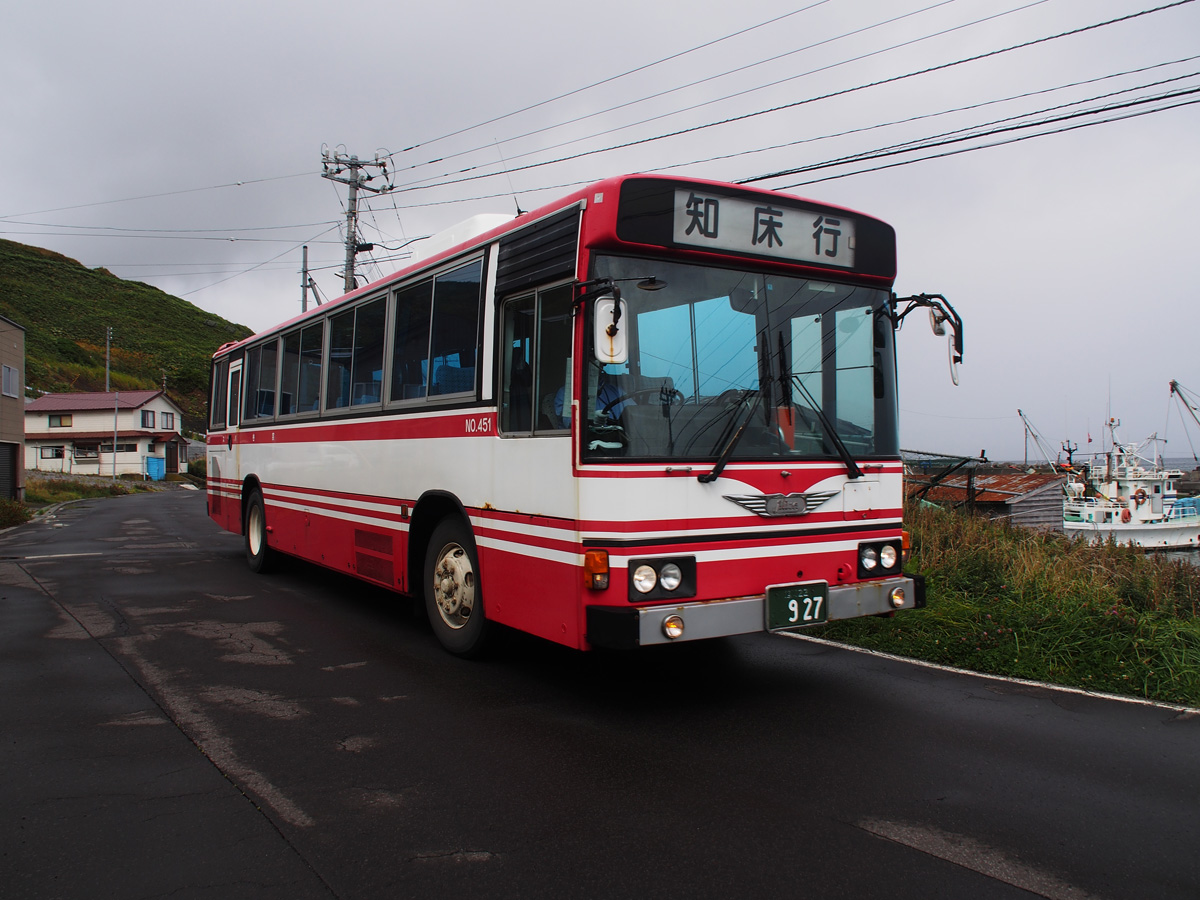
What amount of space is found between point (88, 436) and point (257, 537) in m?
58.6

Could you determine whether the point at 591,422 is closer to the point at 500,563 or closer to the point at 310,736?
the point at 500,563

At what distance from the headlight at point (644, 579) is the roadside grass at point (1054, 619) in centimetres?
325

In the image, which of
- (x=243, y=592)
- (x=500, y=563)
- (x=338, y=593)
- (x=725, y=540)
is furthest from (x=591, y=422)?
(x=243, y=592)

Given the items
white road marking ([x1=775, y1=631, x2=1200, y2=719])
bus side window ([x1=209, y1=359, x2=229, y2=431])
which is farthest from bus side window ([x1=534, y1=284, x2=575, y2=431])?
bus side window ([x1=209, y1=359, x2=229, y2=431])

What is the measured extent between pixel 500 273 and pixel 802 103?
8792mm

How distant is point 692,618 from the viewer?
4625 mm

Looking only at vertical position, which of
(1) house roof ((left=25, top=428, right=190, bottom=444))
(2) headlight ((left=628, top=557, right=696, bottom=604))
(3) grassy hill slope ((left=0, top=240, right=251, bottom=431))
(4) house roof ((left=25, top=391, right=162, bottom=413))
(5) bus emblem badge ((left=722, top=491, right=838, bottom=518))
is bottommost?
(2) headlight ((left=628, top=557, right=696, bottom=604))

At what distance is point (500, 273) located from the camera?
575cm

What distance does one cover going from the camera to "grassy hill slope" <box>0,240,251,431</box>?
77875 mm

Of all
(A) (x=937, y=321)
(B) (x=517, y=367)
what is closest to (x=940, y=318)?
(A) (x=937, y=321)

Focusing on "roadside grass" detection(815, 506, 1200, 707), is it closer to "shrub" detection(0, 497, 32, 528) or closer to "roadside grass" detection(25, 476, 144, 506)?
"shrub" detection(0, 497, 32, 528)

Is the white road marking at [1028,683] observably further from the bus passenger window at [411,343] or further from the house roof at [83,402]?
the house roof at [83,402]

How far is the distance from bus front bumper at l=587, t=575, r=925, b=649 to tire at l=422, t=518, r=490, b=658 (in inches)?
64.6

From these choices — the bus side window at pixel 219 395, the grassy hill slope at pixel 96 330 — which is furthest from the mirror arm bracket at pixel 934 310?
the grassy hill slope at pixel 96 330
